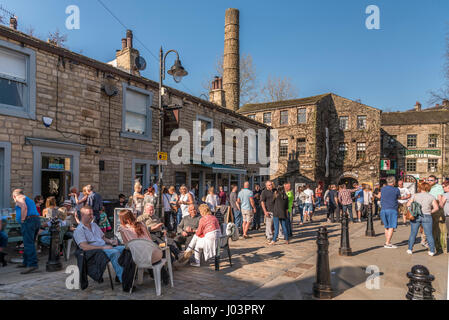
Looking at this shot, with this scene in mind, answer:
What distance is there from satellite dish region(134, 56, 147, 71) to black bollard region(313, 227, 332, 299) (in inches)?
432

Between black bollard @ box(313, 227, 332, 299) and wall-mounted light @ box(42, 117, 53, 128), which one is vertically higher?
wall-mounted light @ box(42, 117, 53, 128)

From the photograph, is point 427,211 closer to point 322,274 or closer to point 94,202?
point 322,274

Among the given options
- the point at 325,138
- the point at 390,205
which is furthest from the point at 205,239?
the point at 325,138

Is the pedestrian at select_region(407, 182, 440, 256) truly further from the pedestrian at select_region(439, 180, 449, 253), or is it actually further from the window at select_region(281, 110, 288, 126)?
the window at select_region(281, 110, 288, 126)

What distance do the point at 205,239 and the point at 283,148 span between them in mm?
24765

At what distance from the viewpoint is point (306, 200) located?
1350 centimetres

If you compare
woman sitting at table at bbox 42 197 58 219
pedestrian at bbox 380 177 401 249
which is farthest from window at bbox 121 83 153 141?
pedestrian at bbox 380 177 401 249

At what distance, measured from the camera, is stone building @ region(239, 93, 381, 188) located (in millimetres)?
28516

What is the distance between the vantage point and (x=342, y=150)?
102ft

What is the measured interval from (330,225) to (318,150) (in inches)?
665

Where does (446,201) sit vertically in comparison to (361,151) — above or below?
below

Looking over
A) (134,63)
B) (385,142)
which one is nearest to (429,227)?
(134,63)
